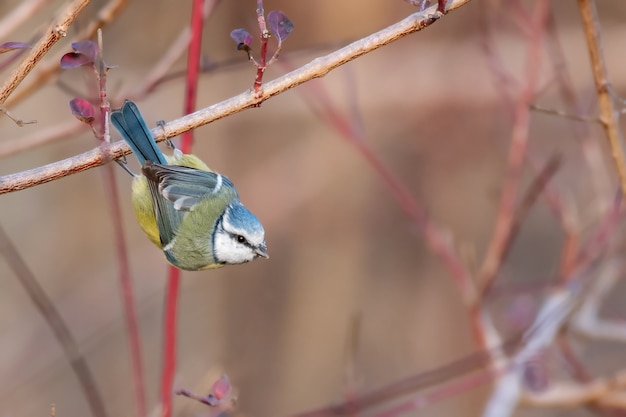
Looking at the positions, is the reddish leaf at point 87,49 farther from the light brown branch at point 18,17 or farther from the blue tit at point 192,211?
the light brown branch at point 18,17

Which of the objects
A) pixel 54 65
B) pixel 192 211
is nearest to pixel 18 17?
pixel 54 65

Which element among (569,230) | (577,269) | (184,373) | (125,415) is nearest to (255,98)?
(569,230)

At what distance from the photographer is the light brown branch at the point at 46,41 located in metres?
0.92

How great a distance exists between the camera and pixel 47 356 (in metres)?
2.96

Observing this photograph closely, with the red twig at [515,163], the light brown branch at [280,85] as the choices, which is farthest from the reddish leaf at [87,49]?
the red twig at [515,163]

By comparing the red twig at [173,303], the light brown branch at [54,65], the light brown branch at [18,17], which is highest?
the light brown branch at [18,17]

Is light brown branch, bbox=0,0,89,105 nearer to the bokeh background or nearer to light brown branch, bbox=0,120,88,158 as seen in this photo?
light brown branch, bbox=0,120,88,158

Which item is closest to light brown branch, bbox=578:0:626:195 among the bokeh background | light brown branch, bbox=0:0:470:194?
light brown branch, bbox=0:0:470:194

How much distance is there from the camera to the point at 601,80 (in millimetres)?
1192

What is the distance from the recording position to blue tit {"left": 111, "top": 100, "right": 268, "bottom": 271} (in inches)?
56.6

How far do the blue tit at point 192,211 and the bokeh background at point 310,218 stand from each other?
1573 millimetres

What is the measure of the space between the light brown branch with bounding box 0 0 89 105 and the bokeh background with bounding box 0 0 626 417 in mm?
2069

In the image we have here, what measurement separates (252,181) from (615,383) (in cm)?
194

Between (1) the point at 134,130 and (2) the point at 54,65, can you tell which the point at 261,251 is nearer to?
(1) the point at 134,130
